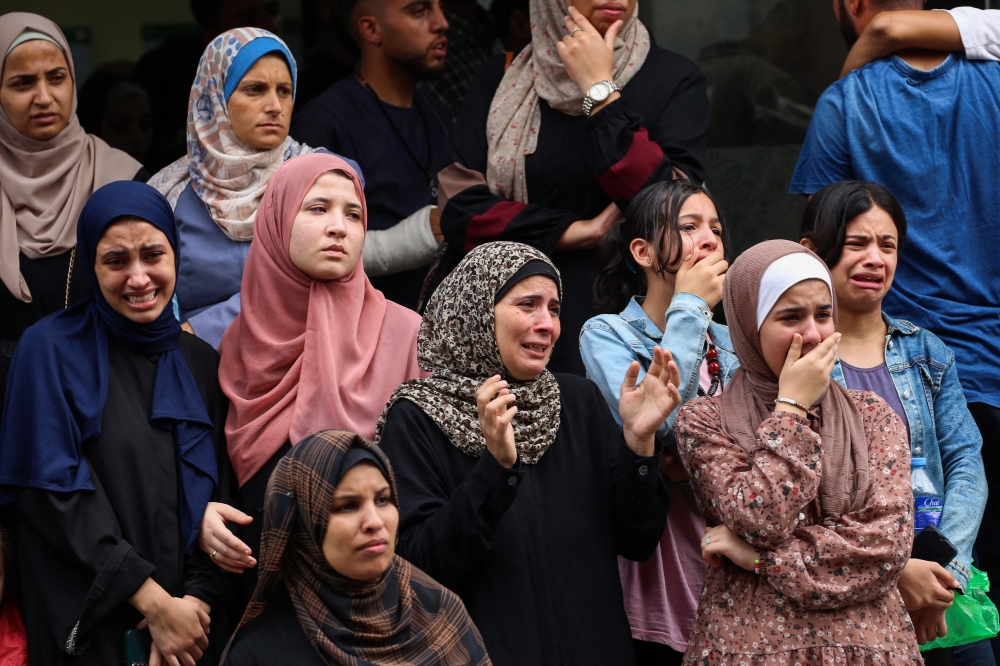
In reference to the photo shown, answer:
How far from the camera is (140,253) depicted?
3428 millimetres

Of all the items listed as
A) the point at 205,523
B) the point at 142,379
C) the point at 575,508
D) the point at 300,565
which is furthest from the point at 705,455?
the point at 142,379

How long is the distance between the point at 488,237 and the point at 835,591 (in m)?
1.75

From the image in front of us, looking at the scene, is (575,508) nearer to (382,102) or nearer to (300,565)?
(300,565)

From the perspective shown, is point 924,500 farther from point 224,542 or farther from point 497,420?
point 224,542

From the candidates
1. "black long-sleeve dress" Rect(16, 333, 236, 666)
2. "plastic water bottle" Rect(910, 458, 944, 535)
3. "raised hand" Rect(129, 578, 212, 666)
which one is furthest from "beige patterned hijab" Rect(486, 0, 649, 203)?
"raised hand" Rect(129, 578, 212, 666)

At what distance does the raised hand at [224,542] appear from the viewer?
3.22 metres

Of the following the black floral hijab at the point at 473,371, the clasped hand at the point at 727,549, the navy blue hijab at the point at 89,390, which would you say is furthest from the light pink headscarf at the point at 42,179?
the clasped hand at the point at 727,549

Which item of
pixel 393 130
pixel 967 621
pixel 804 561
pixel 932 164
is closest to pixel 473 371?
pixel 804 561

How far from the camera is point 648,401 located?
3174 millimetres

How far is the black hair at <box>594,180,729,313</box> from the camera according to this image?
3689 mm

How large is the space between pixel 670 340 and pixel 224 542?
52.1 inches

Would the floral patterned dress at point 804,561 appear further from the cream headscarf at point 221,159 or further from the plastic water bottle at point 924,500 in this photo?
the cream headscarf at point 221,159

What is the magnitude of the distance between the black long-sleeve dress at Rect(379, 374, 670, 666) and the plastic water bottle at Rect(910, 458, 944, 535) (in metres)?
0.80

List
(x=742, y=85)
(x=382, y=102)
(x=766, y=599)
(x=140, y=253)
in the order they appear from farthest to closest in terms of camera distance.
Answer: (x=742, y=85), (x=382, y=102), (x=140, y=253), (x=766, y=599)
